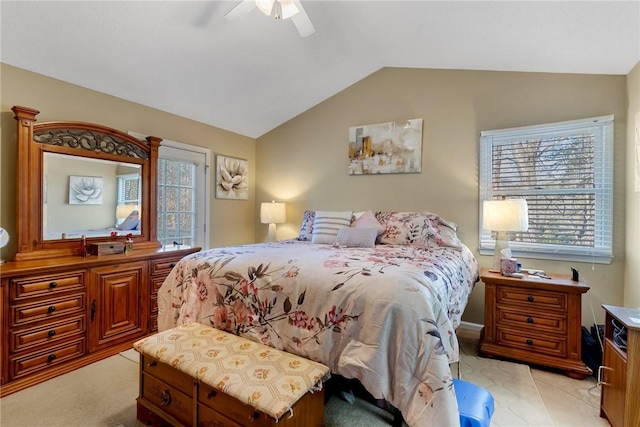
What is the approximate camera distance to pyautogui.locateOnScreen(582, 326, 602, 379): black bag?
2098 millimetres

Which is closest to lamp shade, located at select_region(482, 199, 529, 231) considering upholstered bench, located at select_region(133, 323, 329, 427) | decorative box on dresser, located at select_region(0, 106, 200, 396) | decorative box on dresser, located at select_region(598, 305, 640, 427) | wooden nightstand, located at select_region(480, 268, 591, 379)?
wooden nightstand, located at select_region(480, 268, 591, 379)

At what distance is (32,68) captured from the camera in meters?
2.28

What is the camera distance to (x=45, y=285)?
200cm

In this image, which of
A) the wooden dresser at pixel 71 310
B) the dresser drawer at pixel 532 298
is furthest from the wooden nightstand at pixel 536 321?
the wooden dresser at pixel 71 310

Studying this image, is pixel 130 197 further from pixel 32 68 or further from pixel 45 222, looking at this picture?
pixel 32 68

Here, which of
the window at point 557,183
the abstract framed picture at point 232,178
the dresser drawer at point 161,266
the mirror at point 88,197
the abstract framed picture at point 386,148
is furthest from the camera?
the abstract framed picture at point 232,178

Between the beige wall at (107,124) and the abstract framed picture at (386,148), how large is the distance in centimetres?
166

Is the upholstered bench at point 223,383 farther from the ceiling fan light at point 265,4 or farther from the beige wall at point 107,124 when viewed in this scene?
the ceiling fan light at point 265,4

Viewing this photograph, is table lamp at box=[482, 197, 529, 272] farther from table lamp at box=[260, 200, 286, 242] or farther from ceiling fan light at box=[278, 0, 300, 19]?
table lamp at box=[260, 200, 286, 242]

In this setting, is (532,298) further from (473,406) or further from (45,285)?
(45,285)

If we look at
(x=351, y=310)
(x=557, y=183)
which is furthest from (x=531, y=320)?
(x=351, y=310)

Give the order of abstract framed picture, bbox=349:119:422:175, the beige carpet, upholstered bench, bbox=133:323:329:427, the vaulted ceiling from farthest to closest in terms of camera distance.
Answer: abstract framed picture, bbox=349:119:422:175
the vaulted ceiling
the beige carpet
upholstered bench, bbox=133:323:329:427

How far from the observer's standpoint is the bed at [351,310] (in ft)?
3.99

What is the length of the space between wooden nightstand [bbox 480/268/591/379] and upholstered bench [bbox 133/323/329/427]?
5.42 ft
